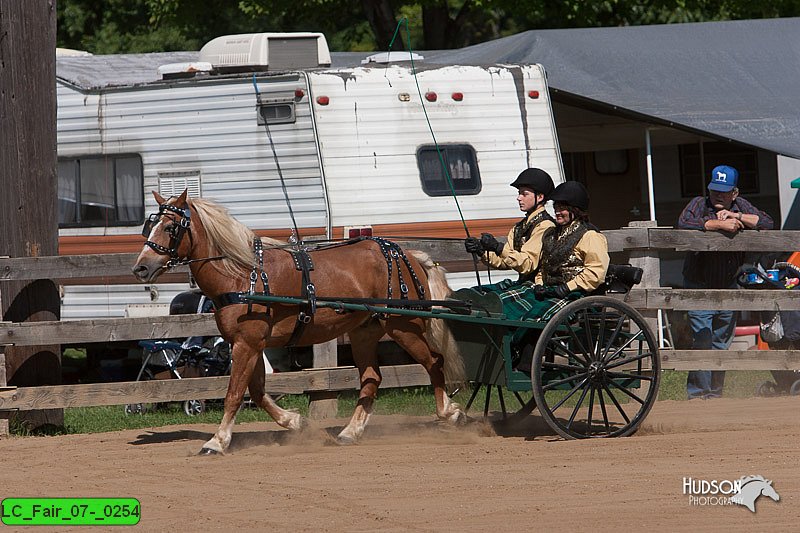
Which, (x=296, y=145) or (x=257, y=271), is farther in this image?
(x=296, y=145)

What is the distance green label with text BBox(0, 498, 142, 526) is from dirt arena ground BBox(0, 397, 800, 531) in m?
0.13

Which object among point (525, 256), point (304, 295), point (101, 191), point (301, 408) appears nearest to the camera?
point (304, 295)

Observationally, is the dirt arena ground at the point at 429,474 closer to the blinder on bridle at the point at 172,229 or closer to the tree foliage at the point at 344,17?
the blinder on bridle at the point at 172,229

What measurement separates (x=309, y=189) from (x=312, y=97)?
2.95 feet

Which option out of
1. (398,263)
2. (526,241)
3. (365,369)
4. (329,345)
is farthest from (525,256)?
(329,345)

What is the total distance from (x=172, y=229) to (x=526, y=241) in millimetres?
2459

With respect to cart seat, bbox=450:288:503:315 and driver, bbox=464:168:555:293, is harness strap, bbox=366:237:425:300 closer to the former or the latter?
cart seat, bbox=450:288:503:315

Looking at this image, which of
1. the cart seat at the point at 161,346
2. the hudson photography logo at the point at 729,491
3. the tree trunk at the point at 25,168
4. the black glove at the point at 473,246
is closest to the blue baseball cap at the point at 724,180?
the black glove at the point at 473,246

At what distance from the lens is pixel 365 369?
8664 millimetres

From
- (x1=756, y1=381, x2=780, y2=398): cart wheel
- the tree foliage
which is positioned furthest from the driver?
the tree foliage

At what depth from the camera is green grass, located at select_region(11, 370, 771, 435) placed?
33.0ft

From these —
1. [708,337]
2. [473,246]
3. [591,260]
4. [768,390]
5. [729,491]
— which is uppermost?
[473,246]

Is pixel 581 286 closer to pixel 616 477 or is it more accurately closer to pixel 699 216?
pixel 616 477

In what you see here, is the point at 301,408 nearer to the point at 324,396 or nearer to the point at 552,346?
the point at 324,396
